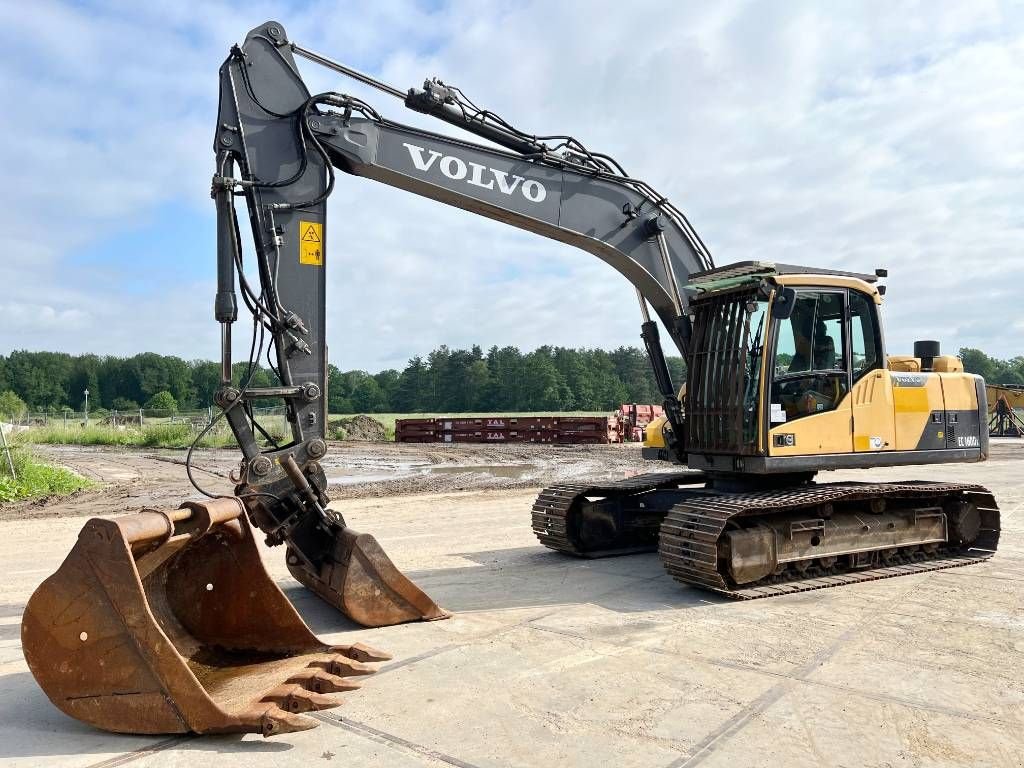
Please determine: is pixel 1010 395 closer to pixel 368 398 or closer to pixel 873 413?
pixel 873 413

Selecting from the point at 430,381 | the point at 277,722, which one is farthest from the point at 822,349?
the point at 430,381

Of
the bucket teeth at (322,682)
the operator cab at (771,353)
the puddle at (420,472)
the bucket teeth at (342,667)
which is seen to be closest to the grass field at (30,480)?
the puddle at (420,472)

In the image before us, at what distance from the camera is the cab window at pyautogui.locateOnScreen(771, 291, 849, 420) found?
752 cm

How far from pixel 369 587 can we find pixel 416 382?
269ft

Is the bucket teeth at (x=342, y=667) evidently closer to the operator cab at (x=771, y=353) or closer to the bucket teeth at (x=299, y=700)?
the bucket teeth at (x=299, y=700)

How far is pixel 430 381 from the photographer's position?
86.4 metres

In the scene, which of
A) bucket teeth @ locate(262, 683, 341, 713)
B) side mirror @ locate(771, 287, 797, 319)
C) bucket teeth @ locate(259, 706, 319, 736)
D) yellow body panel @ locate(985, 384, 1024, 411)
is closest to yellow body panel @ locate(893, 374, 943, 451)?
side mirror @ locate(771, 287, 797, 319)

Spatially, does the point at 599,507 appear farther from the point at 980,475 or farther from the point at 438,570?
the point at 980,475

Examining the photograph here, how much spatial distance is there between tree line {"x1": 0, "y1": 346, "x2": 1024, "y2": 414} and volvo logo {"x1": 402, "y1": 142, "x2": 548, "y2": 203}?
237ft

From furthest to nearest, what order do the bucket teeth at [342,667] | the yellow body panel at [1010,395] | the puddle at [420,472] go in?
the yellow body panel at [1010,395], the puddle at [420,472], the bucket teeth at [342,667]

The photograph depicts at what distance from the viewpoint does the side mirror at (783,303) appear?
7340mm

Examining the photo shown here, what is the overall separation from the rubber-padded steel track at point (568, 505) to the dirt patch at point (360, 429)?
86.8 ft

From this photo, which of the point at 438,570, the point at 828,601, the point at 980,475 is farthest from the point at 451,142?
the point at 980,475

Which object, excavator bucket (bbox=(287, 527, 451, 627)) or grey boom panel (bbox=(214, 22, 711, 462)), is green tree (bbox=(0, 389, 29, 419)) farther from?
excavator bucket (bbox=(287, 527, 451, 627))
